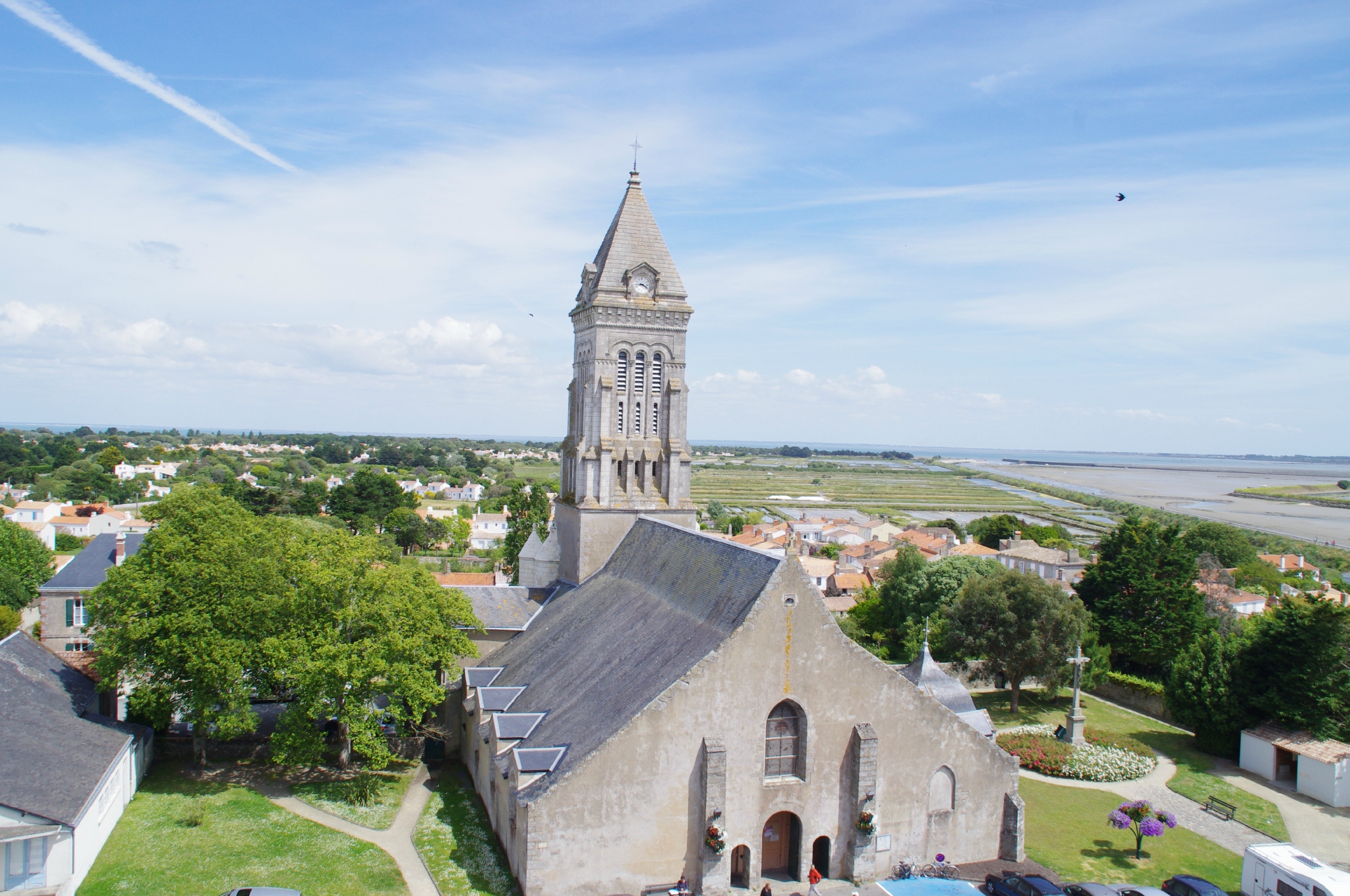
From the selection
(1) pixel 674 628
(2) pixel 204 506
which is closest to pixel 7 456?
(2) pixel 204 506

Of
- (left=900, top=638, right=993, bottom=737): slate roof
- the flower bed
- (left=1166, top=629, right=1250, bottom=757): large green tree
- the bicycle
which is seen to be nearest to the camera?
the bicycle

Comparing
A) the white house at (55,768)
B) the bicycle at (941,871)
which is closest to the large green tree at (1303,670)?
the bicycle at (941,871)

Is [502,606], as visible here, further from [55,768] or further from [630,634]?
[55,768]

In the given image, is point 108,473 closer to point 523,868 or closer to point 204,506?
point 204,506

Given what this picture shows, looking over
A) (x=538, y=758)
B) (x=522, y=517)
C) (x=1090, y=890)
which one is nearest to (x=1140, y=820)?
(x=1090, y=890)

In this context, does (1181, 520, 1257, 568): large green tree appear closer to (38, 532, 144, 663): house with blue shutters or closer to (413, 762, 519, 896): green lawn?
(413, 762, 519, 896): green lawn

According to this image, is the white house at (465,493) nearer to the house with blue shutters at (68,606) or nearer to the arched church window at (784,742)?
the house with blue shutters at (68,606)

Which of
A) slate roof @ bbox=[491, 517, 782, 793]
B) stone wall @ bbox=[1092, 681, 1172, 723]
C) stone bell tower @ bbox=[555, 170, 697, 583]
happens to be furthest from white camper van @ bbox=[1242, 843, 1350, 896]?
stone bell tower @ bbox=[555, 170, 697, 583]

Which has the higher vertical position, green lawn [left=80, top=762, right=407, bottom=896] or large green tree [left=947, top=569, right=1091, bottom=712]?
large green tree [left=947, top=569, right=1091, bottom=712]
